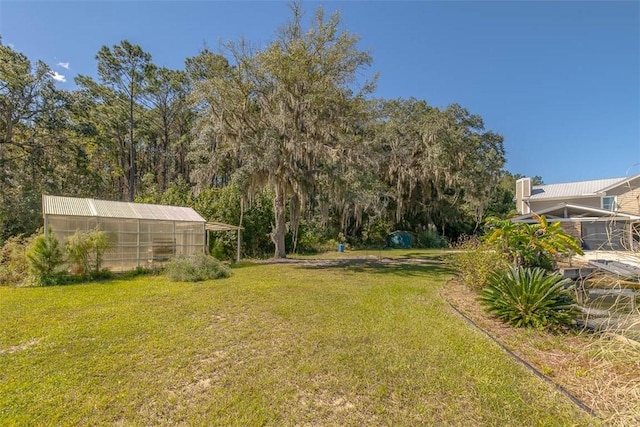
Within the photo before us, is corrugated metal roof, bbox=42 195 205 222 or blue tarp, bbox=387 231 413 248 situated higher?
corrugated metal roof, bbox=42 195 205 222

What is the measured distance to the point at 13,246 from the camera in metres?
8.79

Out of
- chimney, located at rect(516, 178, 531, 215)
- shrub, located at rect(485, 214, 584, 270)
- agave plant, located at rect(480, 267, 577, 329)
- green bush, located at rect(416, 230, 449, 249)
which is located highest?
chimney, located at rect(516, 178, 531, 215)

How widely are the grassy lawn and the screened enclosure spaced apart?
382 cm

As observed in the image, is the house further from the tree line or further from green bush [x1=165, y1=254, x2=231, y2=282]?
green bush [x1=165, y1=254, x2=231, y2=282]

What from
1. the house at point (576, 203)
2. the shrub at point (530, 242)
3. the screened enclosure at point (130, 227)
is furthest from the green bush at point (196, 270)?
the house at point (576, 203)

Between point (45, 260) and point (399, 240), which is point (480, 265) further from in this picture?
point (399, 240)

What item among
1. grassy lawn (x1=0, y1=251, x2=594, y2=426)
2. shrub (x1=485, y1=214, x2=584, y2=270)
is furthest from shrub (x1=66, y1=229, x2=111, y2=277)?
shrub (x1=485, y1=214, x2=584, y2=270)

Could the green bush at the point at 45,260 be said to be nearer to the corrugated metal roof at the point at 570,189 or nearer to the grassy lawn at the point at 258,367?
the grassy lawn at the point at 258,367

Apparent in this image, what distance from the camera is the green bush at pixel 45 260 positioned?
7.91 metres

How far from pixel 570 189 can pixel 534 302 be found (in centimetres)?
2345

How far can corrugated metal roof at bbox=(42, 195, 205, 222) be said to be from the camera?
9.08 metres

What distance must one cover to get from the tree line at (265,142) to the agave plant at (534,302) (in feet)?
25.4

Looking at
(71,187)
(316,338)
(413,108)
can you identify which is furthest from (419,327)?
(71,187)

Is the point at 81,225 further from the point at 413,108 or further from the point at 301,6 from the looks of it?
the point at 413,108
